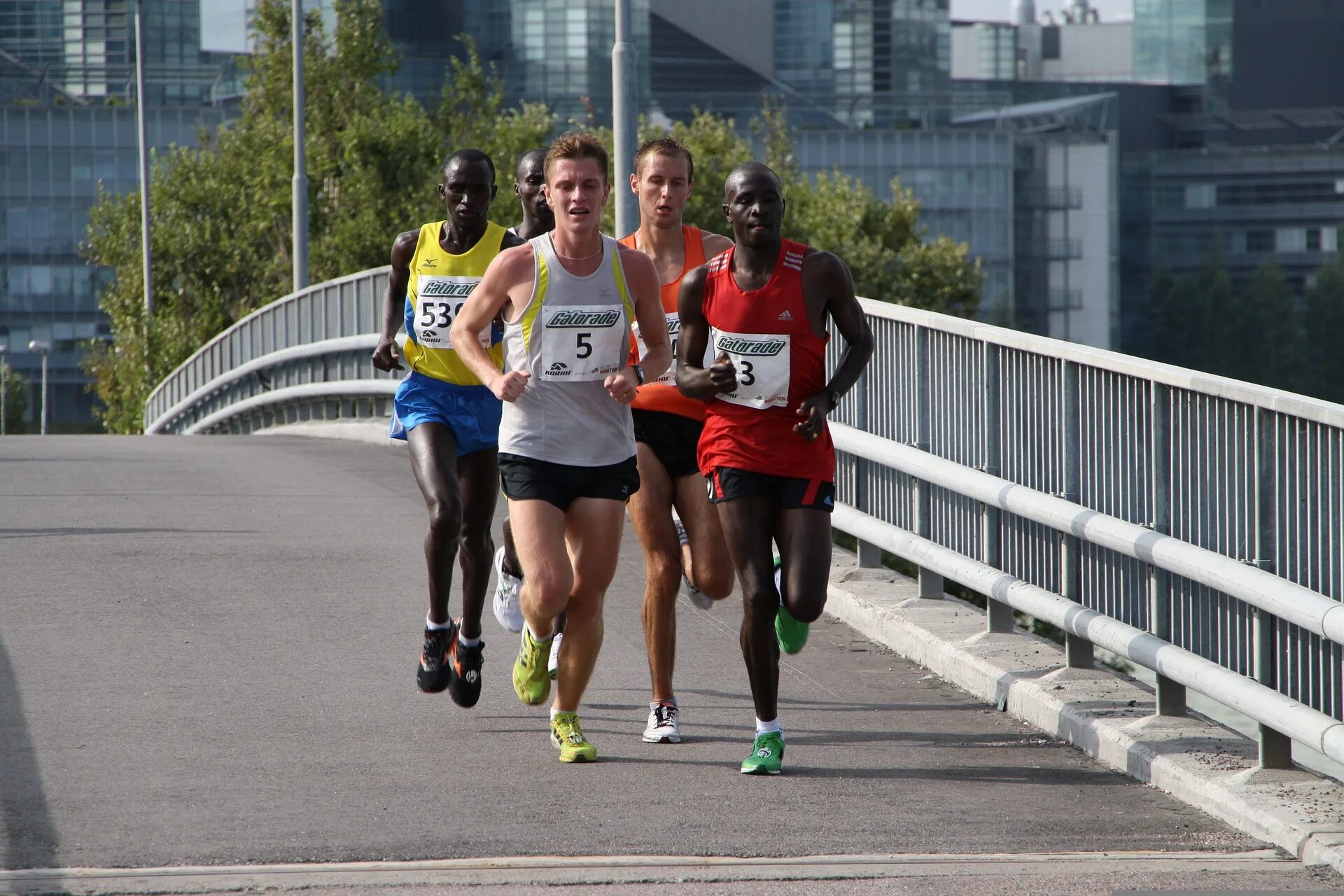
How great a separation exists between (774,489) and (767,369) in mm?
403

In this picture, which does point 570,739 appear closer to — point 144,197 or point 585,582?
point 585,582

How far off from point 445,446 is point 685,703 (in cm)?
128

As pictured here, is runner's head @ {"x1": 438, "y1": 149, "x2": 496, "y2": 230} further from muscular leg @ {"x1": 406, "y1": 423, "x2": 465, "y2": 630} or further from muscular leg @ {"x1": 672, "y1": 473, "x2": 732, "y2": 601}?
muscular leg @ {"x1": 672, "y1": 473, "x2": 732, "y2": 601}

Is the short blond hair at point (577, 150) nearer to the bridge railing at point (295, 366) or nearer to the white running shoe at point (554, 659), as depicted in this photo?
the white running shoe at point (554, 659)

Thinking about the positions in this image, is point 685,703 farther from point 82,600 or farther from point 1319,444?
point 82,600

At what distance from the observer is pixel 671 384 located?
22.4 feet

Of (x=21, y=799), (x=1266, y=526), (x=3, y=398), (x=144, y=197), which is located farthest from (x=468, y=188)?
(x=3, y=398)

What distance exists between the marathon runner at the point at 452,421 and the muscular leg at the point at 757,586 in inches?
43.1

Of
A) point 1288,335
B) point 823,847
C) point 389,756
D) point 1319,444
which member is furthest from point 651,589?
point 1288,335

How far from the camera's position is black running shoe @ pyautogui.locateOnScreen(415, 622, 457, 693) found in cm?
713

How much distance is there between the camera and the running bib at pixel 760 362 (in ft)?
20.7

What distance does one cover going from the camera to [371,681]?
7676 millimetres

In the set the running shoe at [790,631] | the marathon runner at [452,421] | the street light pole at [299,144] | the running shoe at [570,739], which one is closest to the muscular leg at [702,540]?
the running shoe at [790,631]

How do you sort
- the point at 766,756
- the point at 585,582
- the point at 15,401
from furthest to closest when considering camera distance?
the point at 15,401 < the point at 585,582 < the point at 766,756
